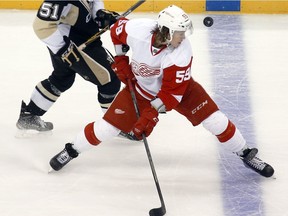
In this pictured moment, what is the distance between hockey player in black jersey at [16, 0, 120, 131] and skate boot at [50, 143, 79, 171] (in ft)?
1.45

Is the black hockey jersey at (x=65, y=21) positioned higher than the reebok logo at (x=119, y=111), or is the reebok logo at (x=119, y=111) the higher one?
the black hockey jersey at (x=65, y=21)

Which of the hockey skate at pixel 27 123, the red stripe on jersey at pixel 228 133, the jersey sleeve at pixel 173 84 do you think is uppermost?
the jersey sleeve at pixel 173 84

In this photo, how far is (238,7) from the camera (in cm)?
600

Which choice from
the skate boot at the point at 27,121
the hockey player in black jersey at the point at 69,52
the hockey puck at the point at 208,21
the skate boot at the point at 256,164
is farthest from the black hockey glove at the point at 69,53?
the hockey puck at the point at 208,21

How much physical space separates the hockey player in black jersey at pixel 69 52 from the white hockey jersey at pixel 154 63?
29cm

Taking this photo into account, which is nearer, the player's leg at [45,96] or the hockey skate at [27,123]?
the player's leg at [45,96]

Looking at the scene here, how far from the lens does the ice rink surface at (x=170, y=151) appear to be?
3506 millimetres

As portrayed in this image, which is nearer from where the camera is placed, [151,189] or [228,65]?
[151,189]

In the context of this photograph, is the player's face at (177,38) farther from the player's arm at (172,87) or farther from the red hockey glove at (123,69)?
the red hockey glove at (123,69)

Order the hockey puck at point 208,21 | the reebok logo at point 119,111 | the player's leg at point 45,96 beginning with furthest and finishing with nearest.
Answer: the hockey puck at point 208,21, the player's leg at point 45,96, the reebok logo at point 119,111

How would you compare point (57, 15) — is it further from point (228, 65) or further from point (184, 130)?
point (228, 65)

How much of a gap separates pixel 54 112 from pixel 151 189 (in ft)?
3.73

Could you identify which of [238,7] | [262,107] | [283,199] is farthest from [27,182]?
[238,7]

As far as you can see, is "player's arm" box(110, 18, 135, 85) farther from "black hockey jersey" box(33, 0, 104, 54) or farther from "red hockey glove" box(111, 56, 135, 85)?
"black hockey jersey" box(33, 0, 104, 54)
